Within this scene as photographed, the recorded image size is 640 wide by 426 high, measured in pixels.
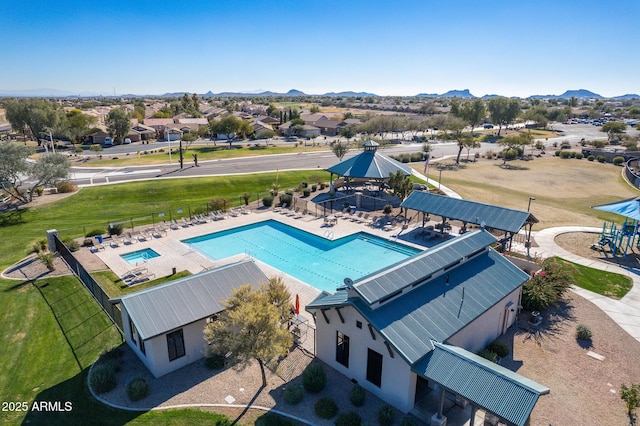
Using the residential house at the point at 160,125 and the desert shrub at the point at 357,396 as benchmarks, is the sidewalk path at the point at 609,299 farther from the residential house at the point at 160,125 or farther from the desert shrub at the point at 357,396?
the residential house at the point at 160,125

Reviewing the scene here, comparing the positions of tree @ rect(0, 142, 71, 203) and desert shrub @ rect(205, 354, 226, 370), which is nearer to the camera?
desert shrub @ rect(205, 354, 226, 370)

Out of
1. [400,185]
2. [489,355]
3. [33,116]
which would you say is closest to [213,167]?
[400,185]

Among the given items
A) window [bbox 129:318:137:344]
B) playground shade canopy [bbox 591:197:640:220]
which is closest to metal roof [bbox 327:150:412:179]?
playground shade canopy [bbox 591:197:640:220]

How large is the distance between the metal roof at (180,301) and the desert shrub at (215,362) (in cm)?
212

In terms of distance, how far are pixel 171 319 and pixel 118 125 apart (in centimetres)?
8922

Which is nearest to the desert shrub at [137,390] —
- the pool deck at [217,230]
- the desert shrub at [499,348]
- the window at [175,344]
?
the window at [175,344]

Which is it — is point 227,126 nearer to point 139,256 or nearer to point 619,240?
point 139,256

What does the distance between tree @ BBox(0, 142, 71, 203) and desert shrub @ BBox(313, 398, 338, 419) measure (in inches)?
1695

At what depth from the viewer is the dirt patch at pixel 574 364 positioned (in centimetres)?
1558

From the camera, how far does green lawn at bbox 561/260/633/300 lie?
25953mm

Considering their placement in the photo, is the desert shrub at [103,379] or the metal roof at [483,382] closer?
the metal roof at [483,382]

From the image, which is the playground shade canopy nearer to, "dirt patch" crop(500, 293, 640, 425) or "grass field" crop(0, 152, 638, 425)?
"grass field" crop(0, 152, 638, 425)

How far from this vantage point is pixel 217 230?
3762 centimetres

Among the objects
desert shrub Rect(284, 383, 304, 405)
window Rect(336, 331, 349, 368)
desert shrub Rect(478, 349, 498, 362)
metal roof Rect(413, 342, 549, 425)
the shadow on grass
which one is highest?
metal roof Rect(413, 342, 549, 425)
